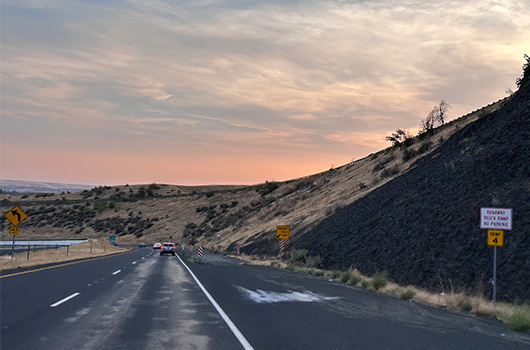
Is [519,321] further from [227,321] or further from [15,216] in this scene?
[15,216]

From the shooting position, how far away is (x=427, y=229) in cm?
2228

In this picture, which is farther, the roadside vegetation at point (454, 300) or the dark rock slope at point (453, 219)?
the dark rock slope at point (453, 219)

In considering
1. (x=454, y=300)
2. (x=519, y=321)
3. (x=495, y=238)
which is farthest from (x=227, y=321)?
(x=495, y=238)

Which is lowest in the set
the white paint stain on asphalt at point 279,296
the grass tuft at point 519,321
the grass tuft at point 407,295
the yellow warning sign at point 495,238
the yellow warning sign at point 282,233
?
the white paint stain on asphalt at point 279,296

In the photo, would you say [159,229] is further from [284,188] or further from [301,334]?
[301,334]

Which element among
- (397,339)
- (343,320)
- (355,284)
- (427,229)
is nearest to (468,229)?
(427,229)

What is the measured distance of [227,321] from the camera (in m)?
10.6

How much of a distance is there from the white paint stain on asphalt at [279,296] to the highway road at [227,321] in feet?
0.10

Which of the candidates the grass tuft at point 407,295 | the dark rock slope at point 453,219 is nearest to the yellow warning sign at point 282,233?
the dark rock slope at point 453,219

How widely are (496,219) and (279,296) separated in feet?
23.0

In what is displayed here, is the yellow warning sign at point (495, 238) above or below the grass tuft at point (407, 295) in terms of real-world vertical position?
above

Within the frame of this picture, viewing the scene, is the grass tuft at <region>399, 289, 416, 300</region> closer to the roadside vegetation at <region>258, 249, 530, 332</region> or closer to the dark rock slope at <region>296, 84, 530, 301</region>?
the roadside vegetation at <region>258, 249, 530, 332</region>

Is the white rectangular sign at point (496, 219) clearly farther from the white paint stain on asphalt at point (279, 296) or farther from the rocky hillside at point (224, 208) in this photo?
the rocky hillside at point (224, 208)

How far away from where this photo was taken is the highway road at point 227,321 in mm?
8531
